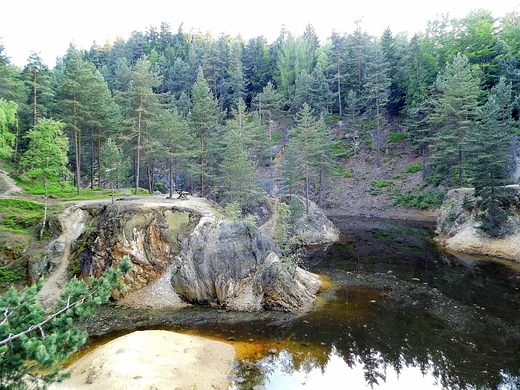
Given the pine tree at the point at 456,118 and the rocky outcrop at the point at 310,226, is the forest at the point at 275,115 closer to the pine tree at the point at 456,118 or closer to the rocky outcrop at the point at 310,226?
the pine tree at the point at 456,118

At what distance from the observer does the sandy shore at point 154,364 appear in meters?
13.1

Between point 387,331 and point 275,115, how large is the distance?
54.8 meters

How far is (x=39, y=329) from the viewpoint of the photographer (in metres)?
8.46

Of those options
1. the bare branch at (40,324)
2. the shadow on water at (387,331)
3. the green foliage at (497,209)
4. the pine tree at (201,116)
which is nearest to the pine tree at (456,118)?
the green foliage at (497,209)

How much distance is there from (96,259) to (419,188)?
1806 inches

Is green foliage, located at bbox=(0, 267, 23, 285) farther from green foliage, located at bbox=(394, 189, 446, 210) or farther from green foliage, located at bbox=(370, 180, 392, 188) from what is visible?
green foliage, located at bbox=(370, 180, 392, 188)

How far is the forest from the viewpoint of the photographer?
32.5m

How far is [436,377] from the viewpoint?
13875mm

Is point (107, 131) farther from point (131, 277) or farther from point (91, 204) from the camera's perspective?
point (131, 277)

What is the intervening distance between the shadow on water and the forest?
39.0 ft

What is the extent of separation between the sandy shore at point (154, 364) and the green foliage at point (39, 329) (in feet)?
15.4


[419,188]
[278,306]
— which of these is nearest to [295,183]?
[419,188]

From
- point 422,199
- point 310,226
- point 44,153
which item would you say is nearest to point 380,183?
point 422,199

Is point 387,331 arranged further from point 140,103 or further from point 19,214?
point 140,103
